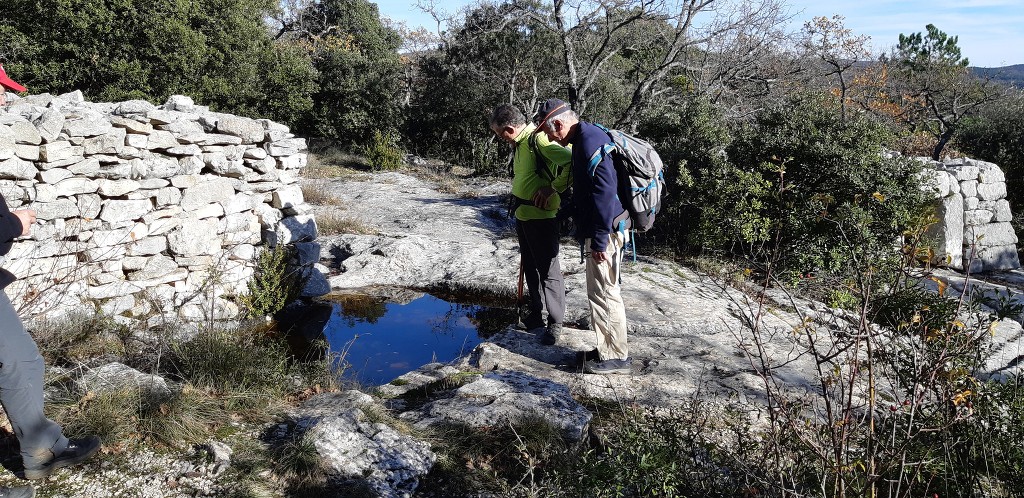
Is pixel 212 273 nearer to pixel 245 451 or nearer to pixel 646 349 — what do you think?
pixel 245 451

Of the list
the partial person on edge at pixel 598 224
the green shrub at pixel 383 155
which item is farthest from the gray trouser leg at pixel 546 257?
the green shrub at pixel 383 155

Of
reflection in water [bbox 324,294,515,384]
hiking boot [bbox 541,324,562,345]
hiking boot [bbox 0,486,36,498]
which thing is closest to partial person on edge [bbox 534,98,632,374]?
hiking boot [bbox 541,324,562,345]

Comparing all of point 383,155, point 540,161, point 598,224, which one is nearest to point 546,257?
point 540,161

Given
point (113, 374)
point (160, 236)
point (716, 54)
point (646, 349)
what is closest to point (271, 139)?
point (160, 236)

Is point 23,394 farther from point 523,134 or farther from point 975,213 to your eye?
point 975,213

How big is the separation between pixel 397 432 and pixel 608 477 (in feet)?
3.86

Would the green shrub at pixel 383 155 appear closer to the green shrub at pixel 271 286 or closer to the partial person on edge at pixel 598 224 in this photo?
the green shrub at pixel 271 286

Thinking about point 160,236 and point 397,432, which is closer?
point 397,432

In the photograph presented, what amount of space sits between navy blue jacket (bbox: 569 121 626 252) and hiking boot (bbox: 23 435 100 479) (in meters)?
2.66

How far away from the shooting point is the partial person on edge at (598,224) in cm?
393

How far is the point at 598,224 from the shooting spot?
12.9ft

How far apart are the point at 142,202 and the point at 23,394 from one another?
10.3 ft

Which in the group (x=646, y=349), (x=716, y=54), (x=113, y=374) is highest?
(x=716, y=54)

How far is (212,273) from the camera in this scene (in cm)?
561
